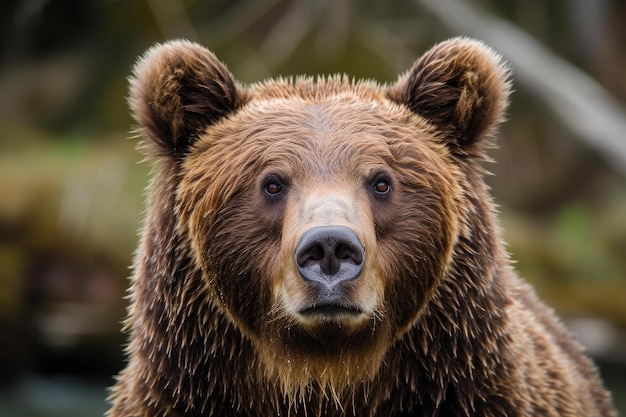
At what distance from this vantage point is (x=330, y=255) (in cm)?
475

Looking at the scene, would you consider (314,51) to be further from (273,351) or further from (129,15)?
(273,351)

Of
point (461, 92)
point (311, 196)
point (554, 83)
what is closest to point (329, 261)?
point (311, 196)

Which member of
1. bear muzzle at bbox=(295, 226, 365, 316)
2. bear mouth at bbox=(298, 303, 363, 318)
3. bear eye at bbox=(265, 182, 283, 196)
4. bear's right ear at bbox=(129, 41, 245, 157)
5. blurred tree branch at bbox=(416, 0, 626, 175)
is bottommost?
bear mouth at bbox=(298, 303, 363, 318)

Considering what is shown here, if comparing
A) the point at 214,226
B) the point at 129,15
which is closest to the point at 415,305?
the point at 214,226

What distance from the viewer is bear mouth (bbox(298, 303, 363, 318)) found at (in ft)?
16.1

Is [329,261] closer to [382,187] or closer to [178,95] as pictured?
[382,187]

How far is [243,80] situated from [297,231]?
12125 mm

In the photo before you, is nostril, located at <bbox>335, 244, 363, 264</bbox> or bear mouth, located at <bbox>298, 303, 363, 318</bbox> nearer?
nostril, located at <bbox>335, 244, 363, 264</bbox>

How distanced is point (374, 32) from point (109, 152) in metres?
4.83

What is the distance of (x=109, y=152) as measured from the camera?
644 inches

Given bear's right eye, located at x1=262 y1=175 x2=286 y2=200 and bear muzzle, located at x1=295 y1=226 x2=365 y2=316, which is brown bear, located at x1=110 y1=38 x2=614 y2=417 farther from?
bear muzzle, located at x1=295 y1=226 x2=365 y2=316

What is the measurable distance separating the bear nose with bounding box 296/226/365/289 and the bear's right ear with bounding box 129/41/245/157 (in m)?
1.41

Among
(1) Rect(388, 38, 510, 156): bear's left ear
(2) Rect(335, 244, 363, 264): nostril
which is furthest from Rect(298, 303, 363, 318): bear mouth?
(1) Rect(388, 38, 510, 156): bear's left ear

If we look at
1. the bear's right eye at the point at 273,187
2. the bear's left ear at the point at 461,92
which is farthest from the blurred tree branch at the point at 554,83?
the bear's right eye at the point at 273,187
